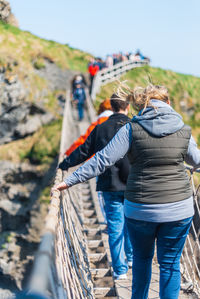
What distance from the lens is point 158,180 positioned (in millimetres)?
2053

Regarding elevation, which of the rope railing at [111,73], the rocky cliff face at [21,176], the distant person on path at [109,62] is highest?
the distant person on path at [109,62]

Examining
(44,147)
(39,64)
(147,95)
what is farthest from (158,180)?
(39,64)

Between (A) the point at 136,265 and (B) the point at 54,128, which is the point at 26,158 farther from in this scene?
(A) the point at 136,265

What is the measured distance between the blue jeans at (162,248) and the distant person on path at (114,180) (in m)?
0.82

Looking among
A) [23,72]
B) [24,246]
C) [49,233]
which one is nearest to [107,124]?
[49,233]

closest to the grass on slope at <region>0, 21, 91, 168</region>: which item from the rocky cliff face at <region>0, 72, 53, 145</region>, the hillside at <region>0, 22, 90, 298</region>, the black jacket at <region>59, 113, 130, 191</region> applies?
the hillside at <region>0, 22, 90, 298</region>

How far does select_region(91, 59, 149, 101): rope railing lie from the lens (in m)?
16.3

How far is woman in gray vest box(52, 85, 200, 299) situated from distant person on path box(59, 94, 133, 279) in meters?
0.82

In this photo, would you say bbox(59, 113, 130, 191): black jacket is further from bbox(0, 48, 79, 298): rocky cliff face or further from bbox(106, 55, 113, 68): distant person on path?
bbox(106, 55, 113, 68): distant person on path

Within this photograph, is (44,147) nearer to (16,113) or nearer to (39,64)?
(16,113)

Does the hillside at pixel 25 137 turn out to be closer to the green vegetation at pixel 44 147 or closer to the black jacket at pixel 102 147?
the green vegetation at pixel 44 147

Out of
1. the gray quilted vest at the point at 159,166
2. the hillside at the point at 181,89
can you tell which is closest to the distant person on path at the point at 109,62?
the hillside at the point at 181,89

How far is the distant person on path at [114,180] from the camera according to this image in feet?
10.2

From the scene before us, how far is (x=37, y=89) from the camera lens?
1584cm
